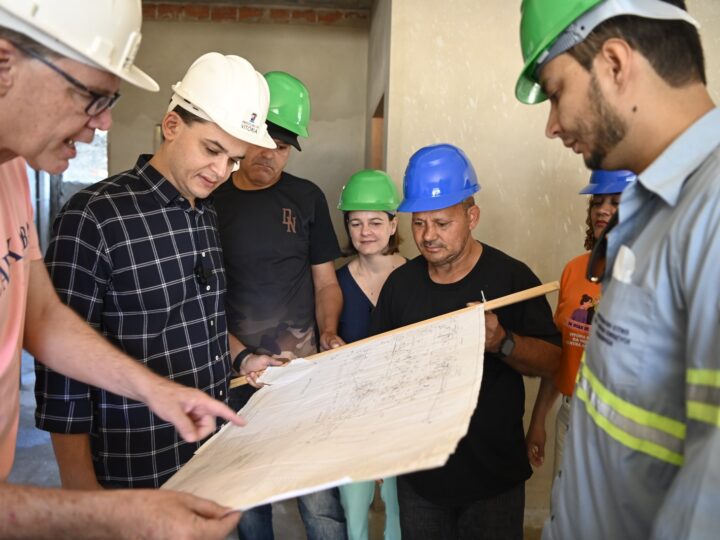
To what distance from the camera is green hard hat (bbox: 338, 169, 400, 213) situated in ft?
9.58

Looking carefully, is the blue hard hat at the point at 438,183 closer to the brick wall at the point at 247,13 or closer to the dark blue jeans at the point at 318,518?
the dark blue jeans at the point at 318,518

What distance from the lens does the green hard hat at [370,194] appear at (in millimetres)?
2920

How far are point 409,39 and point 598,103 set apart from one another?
234cm

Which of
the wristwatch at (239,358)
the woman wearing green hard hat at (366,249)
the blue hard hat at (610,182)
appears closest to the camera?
the blue hard hat at (610,182)

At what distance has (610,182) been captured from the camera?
2.33 meters

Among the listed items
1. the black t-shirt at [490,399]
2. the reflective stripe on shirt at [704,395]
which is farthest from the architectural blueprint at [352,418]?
the black t-shirt at [490,399]

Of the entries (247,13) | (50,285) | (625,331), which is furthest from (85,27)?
(247,13)

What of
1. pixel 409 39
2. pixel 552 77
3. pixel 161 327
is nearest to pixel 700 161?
pixel 552 77

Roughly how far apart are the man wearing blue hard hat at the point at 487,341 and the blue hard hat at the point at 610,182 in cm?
50

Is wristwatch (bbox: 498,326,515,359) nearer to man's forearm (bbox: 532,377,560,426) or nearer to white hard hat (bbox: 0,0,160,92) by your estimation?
man's forearm (bbox: 532,377,560,426)

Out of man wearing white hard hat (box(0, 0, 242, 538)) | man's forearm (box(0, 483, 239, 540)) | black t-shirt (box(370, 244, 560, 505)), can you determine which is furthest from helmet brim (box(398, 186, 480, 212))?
man's forearm (box(0, 483, 239, 540))

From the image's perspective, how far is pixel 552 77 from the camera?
3.97 ft

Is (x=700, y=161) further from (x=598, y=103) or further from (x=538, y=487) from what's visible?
(x=538, y=487)

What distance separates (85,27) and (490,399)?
1.64 m
